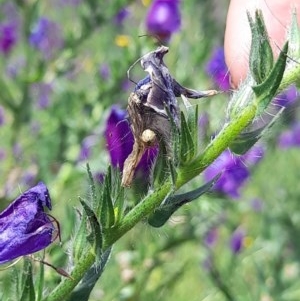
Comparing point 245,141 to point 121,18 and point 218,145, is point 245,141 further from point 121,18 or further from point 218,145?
point 121,18

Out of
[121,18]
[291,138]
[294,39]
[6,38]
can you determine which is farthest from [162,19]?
[294,39]

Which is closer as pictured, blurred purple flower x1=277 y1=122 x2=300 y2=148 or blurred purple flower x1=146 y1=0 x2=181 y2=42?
blurred purple flower x1=146 y1=0 x2=181 y2=42

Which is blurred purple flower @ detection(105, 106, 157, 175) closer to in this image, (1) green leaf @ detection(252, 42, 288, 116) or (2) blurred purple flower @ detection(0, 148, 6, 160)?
(1) green leaf @ detection(252, 42, 288, 116)

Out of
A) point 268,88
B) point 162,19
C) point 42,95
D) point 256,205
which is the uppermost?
point 268,88

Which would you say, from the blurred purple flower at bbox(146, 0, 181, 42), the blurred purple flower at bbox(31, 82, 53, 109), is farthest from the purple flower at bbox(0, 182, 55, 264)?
the blurred purple flower at bbox(31, 82, 53, 109)

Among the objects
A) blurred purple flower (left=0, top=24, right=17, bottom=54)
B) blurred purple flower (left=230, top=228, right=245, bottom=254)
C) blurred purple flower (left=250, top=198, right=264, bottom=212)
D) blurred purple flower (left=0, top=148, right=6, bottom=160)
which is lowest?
blurred purple flower (left=250, top=198, right=264, bottom=212)

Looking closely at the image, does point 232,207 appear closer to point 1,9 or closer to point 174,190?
point 1,9

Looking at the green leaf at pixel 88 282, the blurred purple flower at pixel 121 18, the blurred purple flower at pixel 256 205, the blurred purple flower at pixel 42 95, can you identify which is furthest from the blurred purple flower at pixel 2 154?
the green leaf at pixel 88 282

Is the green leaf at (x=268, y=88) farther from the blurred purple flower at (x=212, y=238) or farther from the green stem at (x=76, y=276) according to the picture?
the blurred purple flower at (x=212, y=238)
